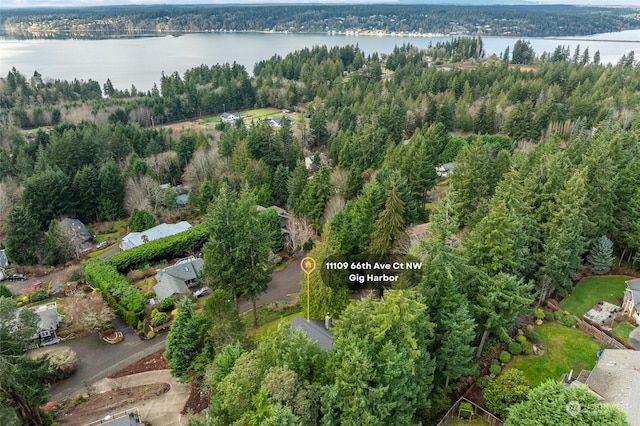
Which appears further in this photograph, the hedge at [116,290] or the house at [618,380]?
the hedge at [116,290]

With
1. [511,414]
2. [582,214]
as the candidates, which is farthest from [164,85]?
→ [511,414]

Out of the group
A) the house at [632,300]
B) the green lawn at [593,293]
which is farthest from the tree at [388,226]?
the house at [632,300]

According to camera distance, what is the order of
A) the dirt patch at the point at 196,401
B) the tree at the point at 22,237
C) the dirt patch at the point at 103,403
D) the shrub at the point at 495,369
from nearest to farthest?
the dirt patch at the point at 103,403
the dirt patch at the point at 196,401
the shrub at the point at 495,369
the tree at the point at 22,237

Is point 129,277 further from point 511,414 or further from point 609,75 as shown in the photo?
point 609,75

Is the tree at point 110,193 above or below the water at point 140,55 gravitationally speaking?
below

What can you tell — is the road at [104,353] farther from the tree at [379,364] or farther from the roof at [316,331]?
the tree at [379,364]

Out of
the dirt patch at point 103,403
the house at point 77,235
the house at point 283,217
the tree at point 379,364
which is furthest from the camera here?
the house at point 77,235

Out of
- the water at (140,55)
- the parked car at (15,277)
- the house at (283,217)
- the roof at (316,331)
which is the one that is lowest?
the parked car at (15,277)
